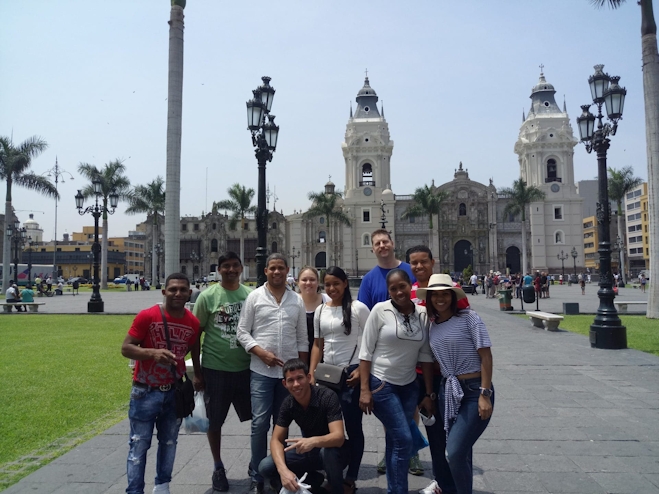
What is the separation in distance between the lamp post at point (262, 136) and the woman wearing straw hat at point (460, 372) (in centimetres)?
687

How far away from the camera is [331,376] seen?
3717 mm

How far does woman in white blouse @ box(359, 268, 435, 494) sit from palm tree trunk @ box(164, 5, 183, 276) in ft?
27.2

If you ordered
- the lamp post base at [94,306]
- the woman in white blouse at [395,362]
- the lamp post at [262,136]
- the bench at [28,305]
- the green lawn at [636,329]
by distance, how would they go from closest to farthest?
the woman in white blouse at [395,362]
the lamp post at [262,136]
the green lawn at [636,329]
the lamp post base at [94,306]
the bench at [28,305]

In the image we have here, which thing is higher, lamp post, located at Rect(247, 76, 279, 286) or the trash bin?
lamp post, located at Rect(247, 76, 279, 286)

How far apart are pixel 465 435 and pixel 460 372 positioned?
37 centimetres

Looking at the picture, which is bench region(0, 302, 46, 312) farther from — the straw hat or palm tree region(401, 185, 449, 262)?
→ palm tree region(401, 185, 449, 262)

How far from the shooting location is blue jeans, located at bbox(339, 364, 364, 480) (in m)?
3.82

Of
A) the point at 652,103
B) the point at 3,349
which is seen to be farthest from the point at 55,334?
the point at 652,103

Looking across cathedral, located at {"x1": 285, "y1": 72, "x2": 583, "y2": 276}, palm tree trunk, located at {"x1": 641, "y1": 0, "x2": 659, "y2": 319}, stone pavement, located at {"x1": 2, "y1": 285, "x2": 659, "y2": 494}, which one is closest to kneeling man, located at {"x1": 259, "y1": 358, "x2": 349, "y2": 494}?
stone pavement, located at {"x1": 2, "y1": 285, "x2": 659, "y2": 494}

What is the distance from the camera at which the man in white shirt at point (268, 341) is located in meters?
3.86

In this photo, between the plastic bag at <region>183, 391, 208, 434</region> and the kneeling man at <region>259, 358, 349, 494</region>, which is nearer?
the kneeling man at <region>259, 358, 349, 494</region>

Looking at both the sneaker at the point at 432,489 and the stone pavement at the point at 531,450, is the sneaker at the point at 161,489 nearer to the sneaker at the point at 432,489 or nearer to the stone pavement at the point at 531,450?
the stone pavement at the point at 531,450

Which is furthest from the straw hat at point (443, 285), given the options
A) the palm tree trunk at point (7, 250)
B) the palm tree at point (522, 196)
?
the palm tree at point (522, 196)

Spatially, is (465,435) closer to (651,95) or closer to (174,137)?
(174,137)
